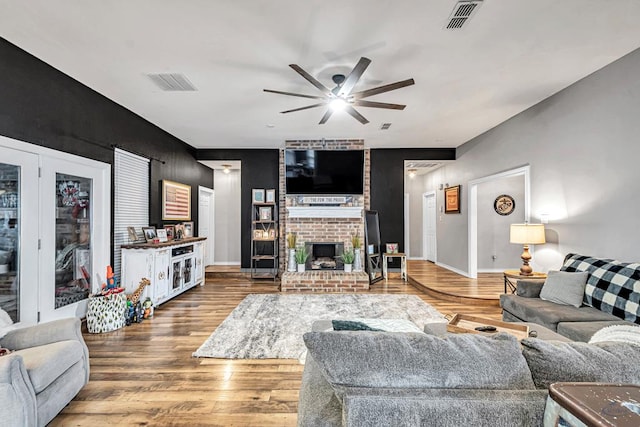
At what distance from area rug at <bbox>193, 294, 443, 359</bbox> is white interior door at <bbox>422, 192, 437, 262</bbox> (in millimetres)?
3652

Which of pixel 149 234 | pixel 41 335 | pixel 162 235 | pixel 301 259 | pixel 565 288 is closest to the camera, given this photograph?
pixel 41 335

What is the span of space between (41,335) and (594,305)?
4519mm

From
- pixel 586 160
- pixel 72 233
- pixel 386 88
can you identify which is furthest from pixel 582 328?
pixel 72 233

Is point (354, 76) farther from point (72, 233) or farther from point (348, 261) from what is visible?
point (348, 261)

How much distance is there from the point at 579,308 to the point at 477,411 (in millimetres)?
2649

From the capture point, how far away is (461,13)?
223 cm

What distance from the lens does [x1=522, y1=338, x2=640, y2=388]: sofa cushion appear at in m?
0.98

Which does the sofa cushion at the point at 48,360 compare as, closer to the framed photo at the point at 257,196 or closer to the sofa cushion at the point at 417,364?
the sofa cushion at the point at 417,364

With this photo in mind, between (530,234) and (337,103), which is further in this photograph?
(530,234)

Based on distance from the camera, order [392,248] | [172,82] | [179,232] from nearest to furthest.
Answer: [172,82]
[179,232]
[392,248]

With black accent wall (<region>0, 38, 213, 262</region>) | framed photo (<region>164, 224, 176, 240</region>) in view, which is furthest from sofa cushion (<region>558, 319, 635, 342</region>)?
framed photo (<region>164, 224, 176, 240</region>)

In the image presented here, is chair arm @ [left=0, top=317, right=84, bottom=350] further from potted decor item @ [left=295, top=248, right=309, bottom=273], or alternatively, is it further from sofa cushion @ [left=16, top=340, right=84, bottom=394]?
potted decor item @ [left=295, top=248, right=309, bottom=273]


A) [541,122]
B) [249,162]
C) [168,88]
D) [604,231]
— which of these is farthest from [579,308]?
[249,162]

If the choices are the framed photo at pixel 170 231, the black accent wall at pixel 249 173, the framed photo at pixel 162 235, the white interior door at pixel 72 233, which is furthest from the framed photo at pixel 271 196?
the white interior door at pixel 72 233
